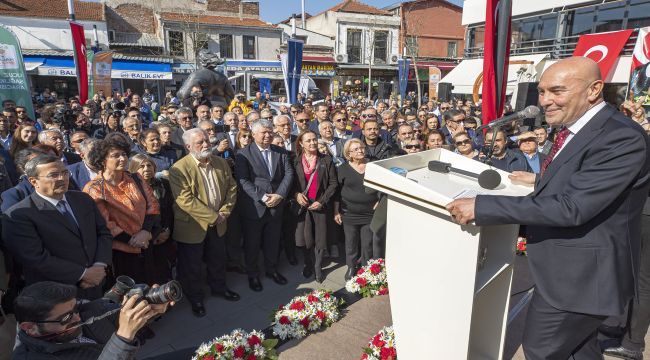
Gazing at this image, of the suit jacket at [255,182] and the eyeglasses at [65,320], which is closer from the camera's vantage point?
the eyeglasses at [65,320]

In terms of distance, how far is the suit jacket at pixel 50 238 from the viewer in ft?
8.88

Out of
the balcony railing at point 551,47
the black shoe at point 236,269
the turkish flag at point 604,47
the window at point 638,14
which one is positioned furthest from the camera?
the balcony railing at point 551,47

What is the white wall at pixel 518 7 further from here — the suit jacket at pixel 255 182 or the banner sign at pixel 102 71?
the suit jacket at pixel 255 182

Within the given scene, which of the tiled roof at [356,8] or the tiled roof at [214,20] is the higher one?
the tiled roof at [356,8]

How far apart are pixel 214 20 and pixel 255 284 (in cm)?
2846

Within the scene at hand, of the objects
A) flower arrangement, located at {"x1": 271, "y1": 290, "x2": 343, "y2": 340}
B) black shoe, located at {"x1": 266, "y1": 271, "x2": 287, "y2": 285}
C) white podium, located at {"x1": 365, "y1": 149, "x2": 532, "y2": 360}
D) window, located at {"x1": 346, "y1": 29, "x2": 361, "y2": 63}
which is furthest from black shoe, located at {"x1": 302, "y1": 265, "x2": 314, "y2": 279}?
window, located at {"x1": 346, "y1": 29, "x2": 361, "y2": 63}

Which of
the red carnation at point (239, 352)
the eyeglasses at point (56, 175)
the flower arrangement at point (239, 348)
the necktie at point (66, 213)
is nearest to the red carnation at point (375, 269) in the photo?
the flower arrangement at point (239, 348)

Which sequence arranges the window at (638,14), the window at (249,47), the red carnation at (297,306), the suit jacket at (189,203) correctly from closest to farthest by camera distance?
the red carnation at (297,306) → the suit jacket at (189,203) → the window at (638,14) → the window at (249,47)

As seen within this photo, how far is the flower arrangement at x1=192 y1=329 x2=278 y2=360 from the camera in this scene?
8.54 feet

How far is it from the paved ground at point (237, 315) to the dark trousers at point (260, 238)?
28 centimetres

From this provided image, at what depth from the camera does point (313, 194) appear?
4.67m

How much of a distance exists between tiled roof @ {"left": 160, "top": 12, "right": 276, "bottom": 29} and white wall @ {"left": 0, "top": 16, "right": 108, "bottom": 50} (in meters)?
4.90

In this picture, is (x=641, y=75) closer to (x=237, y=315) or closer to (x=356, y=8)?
(x=237, y=315)

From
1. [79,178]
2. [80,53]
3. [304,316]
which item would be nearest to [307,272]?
[304,316]
